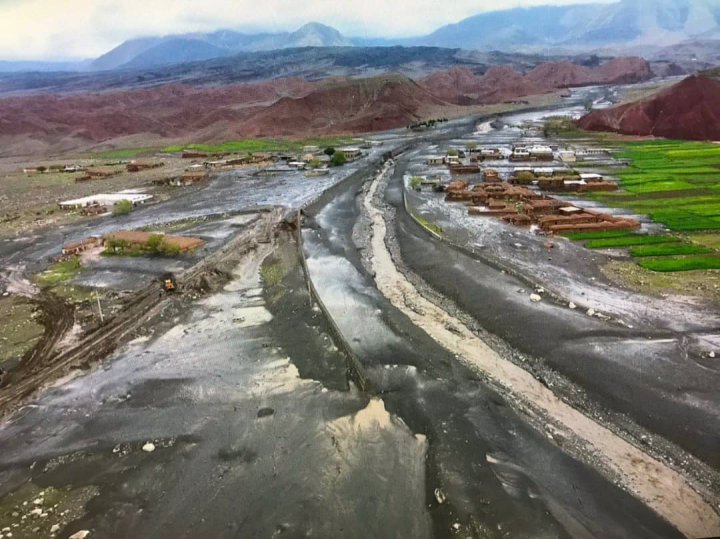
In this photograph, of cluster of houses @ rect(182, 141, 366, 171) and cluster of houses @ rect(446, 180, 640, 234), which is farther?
cluster of houses @ rect(182, 141, 366, 171)

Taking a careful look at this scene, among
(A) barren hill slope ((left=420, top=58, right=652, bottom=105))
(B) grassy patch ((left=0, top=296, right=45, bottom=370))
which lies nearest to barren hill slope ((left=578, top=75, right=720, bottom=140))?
(A) barren hill slope ((left=420, top=58, right=652, bottom=105))

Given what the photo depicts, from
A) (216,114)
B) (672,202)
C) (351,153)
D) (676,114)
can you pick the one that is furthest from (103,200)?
(216,114)

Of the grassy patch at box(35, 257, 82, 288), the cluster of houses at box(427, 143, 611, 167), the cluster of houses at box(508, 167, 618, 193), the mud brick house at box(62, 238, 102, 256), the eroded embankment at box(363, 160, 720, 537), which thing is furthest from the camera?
the cluster of houses at box(427, 143, 611, 167)

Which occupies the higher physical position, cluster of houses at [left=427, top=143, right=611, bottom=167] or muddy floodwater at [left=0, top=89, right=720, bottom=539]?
cluster of houses at [left=427, top=143, right=611, bottom=167]

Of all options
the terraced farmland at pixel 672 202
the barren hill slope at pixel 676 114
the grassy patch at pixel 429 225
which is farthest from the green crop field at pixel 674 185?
the grassy patch at pixel 429 225

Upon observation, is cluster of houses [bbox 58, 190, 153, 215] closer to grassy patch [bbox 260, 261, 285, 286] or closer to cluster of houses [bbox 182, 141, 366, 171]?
cluster of houses [bbox 182, 141, 366, 171]

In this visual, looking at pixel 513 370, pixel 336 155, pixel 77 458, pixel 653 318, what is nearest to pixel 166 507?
pixel 77 458

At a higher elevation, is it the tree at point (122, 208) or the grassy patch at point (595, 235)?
the tree at point (122, 208)

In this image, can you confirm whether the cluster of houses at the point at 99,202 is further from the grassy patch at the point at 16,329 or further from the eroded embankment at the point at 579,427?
the eroded embankment at the point at 579,427
